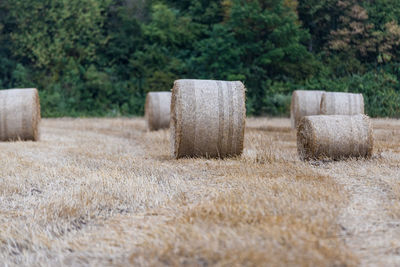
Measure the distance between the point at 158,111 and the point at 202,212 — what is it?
807 centimetres

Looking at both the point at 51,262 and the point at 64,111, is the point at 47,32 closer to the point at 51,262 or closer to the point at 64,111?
the point at 64,111

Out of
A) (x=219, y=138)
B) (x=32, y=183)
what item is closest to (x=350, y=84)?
(x=219, y=138)

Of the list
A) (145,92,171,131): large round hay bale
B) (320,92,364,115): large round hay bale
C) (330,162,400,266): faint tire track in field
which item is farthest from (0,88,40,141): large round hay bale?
(330,162,400,266): faint tire track in field

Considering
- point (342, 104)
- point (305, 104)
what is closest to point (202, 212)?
point (342, 104)

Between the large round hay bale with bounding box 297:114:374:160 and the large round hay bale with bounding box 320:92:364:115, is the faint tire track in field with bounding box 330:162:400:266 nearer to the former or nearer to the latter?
the large round hay bale with bounding box 297:114:374:160

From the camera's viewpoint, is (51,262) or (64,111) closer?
(51,262)

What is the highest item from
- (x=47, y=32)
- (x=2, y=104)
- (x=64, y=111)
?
(x=47, y=32)

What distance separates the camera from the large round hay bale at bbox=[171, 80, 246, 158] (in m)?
6.06

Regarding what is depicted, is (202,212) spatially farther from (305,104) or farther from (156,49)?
(156,49)

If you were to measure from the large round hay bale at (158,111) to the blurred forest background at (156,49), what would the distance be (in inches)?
171

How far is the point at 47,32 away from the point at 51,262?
19.3 m

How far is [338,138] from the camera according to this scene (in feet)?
18.8

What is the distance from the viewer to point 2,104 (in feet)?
28.6

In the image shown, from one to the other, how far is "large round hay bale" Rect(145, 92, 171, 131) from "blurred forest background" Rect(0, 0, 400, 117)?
434cm
